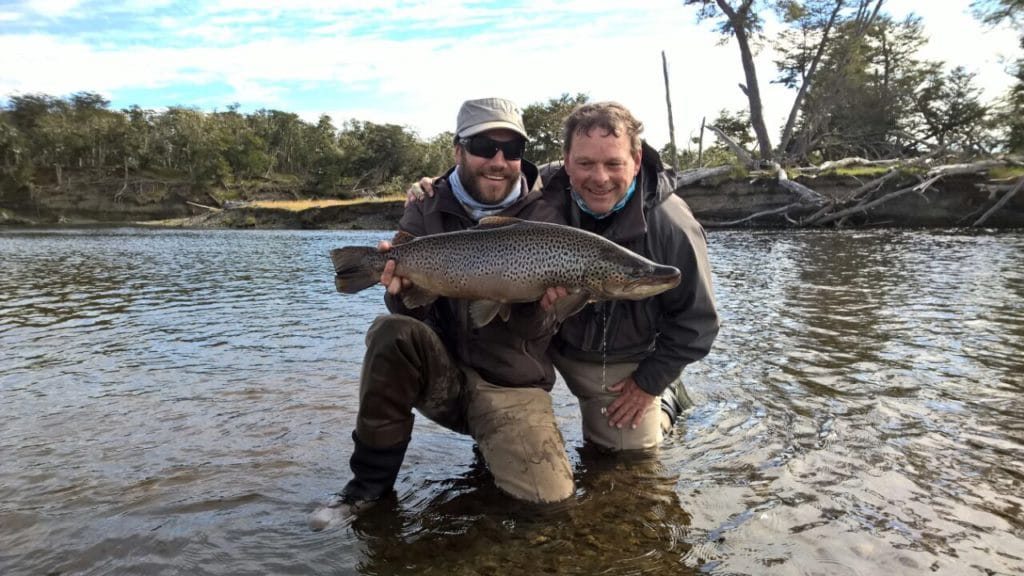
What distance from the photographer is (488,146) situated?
165 inches

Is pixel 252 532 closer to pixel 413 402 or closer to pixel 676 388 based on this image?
pixel 413 402

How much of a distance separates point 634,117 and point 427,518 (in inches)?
116

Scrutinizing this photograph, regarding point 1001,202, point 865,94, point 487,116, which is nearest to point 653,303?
point 487,116

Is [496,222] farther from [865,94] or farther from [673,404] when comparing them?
[865,94]

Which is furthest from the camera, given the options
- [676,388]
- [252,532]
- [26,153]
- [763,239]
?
[26,153]

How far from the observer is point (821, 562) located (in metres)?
3.23

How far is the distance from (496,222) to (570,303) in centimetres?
69

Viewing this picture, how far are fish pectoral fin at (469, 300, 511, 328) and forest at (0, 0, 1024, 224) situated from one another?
100 ft

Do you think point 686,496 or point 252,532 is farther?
point 686,496

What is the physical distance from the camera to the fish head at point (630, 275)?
3.72 metres

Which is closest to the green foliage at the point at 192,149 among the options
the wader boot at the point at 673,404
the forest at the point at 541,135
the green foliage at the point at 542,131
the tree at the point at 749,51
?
the forest at the point at 541,135

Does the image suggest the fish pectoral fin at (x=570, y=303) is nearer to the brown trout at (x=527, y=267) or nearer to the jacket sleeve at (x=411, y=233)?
the brown trout at (x=527, y=267)

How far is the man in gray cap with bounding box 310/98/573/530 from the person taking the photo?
3.88m

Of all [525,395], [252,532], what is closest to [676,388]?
[525,395]
